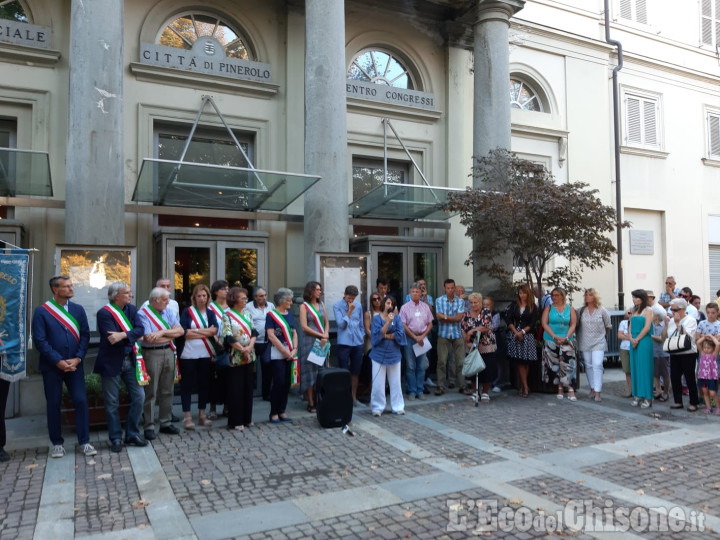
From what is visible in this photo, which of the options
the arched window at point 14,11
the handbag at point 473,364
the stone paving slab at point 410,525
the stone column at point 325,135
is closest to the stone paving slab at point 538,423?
the handbag at point 473,364

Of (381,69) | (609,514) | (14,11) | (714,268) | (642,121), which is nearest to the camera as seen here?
(609,514)

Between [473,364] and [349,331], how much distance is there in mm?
2010

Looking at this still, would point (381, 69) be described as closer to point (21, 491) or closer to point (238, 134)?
point (238, 134)

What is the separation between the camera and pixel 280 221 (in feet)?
36.9

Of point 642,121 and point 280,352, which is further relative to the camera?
point 642,121

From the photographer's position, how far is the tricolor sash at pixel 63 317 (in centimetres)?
620

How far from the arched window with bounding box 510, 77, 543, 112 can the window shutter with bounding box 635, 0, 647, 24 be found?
470 cm

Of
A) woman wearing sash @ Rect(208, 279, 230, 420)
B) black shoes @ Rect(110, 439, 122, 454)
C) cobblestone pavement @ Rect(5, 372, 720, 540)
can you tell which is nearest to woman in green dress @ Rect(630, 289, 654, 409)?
cobblestone pavement @ Rect(5, 372, 720, 540)

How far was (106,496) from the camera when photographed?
197 inches

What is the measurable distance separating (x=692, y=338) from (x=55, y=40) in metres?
11.4

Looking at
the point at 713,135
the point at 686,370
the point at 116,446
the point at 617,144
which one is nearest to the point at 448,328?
the point at 686,370

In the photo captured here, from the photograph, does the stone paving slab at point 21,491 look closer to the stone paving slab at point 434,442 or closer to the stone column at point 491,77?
the stone paving slab at point 434,442

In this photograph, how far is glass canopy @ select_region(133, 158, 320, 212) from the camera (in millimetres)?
8805

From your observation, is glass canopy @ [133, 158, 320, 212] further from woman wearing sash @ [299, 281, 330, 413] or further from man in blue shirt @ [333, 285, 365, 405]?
man in blue shirt @ [333, 285, 365, 405]
